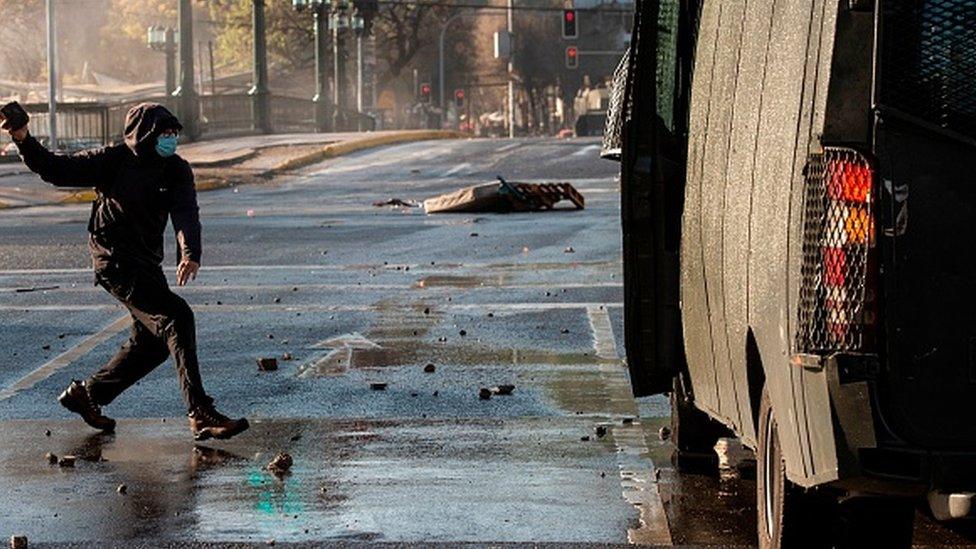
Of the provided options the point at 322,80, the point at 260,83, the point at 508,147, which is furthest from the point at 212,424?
the point at 322,80

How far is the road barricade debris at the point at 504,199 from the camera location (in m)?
31.0

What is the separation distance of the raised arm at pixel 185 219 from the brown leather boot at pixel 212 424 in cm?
67

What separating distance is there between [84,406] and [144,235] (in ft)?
2.89

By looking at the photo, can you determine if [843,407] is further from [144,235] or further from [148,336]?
[148,336]

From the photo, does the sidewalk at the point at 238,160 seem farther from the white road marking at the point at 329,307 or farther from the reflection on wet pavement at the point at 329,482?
the reflection on wet pavement at the point at 329,482

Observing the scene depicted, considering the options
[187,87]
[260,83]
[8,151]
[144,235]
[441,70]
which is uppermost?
[144,235]

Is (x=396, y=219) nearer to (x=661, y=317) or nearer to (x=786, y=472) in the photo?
(x=661, y=317)

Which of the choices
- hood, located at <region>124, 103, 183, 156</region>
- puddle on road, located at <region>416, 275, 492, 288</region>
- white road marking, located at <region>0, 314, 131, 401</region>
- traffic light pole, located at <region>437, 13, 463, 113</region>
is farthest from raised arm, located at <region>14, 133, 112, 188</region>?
traffic light pole, located at <region>437, 13, 463, 113</region>

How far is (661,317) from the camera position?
877cm

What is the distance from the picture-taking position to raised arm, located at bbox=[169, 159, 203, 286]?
10797 mm

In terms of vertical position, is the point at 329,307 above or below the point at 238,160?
above

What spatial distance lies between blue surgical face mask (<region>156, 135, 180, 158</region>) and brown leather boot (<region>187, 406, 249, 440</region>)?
120cm

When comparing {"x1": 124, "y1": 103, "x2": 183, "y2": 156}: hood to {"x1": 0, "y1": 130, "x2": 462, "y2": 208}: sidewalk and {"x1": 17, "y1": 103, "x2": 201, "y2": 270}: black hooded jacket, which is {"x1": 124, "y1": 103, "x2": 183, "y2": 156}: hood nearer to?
{"x1": 17, "y1": 103, "x2": 201, "y2": 270}: black hooded jacket

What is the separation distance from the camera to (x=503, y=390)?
40.1ft
